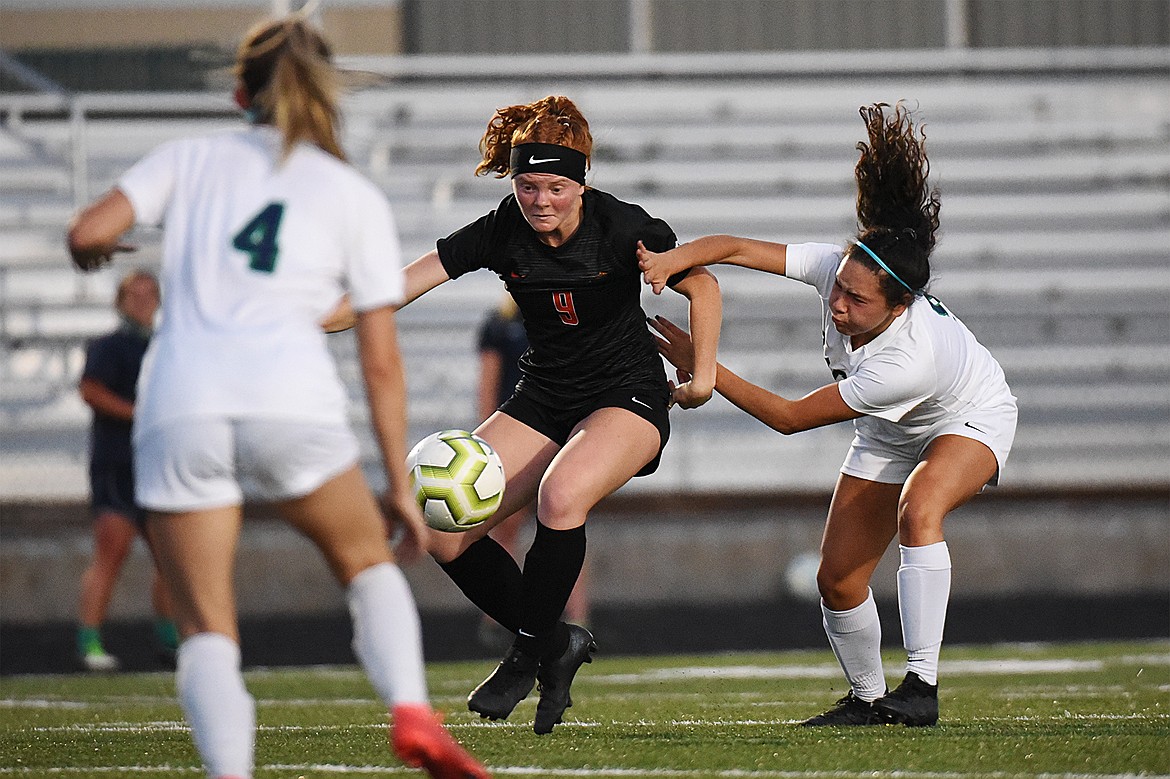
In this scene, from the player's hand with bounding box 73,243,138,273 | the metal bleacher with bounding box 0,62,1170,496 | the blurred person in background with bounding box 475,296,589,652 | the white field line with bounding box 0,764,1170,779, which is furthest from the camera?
the metal bleacher with bounding box 0,62,1170,496

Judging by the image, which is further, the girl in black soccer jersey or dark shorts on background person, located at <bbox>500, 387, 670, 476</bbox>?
dark shorts on background person, located at <bbox>500, 387, 670, 476</bbox>

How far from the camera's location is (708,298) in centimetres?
543

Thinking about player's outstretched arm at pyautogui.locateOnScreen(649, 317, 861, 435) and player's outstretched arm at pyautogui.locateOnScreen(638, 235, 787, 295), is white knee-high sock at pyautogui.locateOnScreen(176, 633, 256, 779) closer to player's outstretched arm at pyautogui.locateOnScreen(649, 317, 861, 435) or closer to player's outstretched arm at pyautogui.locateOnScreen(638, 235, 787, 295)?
player's outstretched arm at pyautogui.locateOnScreen(638, 235, 787, 295)

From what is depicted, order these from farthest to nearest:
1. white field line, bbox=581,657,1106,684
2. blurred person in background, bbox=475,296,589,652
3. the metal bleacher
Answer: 1. the metal bleacher
2. blurred person in background, bbox=475,296,589,652
3. white field line, bbox=581,657,1106,684

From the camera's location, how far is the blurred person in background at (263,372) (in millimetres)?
3428

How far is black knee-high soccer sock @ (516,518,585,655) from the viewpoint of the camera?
532 cm

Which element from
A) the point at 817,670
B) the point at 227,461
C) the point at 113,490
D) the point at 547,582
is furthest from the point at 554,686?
the point at 113,490

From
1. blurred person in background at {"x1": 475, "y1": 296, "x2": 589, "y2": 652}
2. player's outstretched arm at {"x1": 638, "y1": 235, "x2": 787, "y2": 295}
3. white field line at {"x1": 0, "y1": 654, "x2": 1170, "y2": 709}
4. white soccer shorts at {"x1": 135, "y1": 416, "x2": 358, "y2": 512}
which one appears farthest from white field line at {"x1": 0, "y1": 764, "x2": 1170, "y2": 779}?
blurred person in background at {"x1": 475, "y1": 296, "x2": 589, "y2": 652}

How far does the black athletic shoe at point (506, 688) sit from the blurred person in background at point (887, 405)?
1.02m

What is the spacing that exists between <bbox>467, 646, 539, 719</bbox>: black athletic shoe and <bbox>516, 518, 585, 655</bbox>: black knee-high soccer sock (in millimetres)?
48

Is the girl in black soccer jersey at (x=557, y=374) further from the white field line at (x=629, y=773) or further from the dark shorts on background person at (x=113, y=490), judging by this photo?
the dark shorts on background person at (x=113, y=490)

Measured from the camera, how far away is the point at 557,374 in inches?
224

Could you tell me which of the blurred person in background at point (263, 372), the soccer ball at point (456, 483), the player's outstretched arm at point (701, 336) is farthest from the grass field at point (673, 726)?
the player's outstretched arm at point (701, 336)

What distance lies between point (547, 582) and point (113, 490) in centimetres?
518
